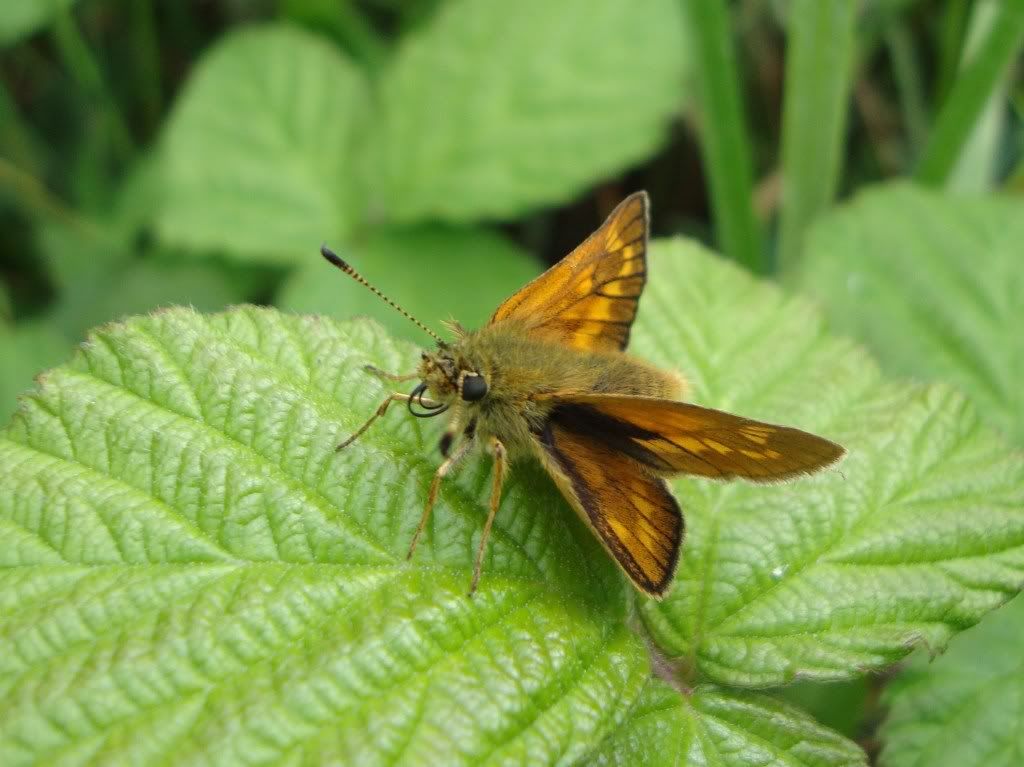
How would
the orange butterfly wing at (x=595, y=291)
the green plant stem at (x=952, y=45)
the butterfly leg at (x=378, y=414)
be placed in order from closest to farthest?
the butterfly leg at (x=378, y=414) < the orange butterfly wing at (x=595, y=291) < the green plant stem at (x=952, y=45)

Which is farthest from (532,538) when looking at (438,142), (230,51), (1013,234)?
(230,51)

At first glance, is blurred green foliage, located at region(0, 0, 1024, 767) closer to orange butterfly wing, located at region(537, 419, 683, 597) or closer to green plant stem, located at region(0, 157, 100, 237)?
green plant stem, located at region(0, 157, 100, 237)

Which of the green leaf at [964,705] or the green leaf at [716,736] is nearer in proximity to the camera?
the green leaf at [716,736]

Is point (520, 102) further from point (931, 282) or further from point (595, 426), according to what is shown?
point (595, 426)

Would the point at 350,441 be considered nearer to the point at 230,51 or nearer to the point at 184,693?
the point at 184,693

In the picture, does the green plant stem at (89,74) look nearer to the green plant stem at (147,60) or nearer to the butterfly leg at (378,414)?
the green plant stem at (147,60)

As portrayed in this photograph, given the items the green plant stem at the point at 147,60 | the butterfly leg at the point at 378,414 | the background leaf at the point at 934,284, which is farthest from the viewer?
the green plant stem at the point at 147,60

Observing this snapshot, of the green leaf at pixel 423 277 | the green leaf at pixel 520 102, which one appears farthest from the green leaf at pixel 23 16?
the green leaf at pixel 423 277
